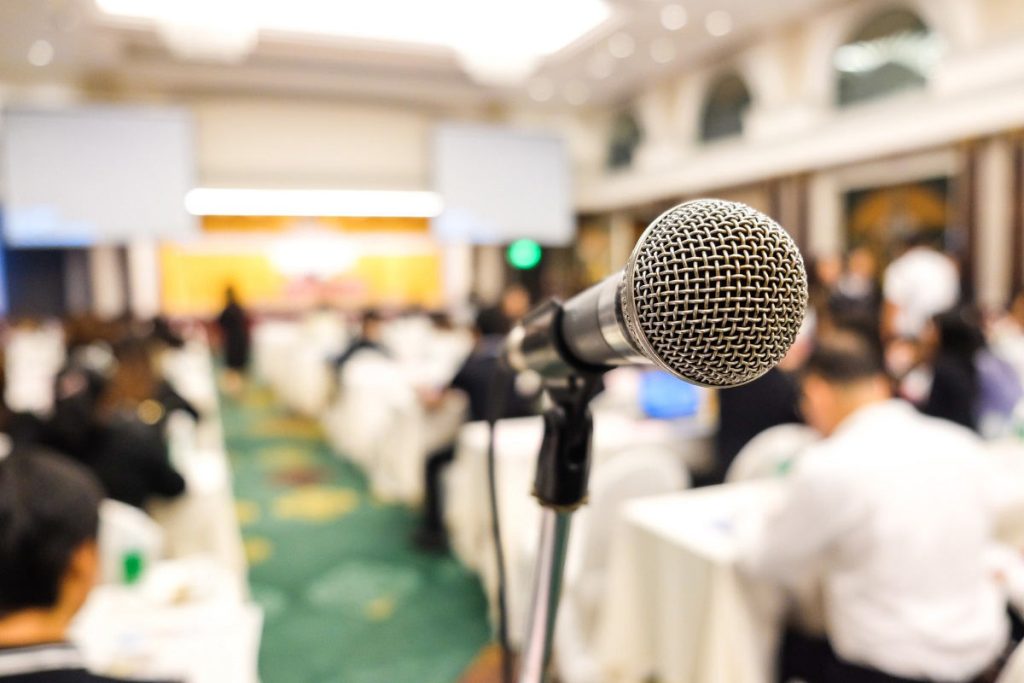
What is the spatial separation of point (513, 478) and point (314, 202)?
34.4ft

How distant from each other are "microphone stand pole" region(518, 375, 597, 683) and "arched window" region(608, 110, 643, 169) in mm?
12107

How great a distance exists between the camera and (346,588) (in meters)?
3.54

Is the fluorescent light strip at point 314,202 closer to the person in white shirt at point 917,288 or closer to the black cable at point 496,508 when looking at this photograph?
the person in white shirt at point 917,288

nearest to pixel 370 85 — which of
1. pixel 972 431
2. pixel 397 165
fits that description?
pixel 397 165

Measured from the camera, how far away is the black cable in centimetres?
69

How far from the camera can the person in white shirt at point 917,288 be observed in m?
6.19

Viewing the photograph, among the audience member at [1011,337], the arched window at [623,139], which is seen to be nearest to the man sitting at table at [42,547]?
the audience member at [1011,337]

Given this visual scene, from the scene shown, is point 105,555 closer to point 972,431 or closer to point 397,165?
point 972,431

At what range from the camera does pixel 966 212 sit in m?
6.82

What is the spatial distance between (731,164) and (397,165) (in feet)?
17.7

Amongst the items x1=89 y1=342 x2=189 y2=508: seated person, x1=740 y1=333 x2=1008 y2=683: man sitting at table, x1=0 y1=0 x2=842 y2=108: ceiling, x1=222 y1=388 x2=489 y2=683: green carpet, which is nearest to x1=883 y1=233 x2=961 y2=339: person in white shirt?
x1=0 y1=0 x2=842 y2=108: ceiling

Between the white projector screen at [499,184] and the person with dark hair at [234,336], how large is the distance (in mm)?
3217

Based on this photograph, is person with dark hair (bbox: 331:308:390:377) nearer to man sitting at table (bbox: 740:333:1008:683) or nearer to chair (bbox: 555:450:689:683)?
chair (bbox: 555:450:689:683)

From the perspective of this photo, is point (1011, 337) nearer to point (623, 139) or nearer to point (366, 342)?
point (366, 342)
